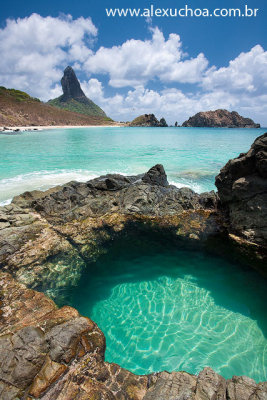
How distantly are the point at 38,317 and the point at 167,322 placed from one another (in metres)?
3.38

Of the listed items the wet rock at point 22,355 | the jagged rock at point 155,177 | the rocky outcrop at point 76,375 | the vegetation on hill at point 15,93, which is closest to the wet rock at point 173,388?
the rocky outcrop at point 76,375

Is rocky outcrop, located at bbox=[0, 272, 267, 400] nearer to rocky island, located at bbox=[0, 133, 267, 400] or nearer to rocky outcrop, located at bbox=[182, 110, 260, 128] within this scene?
rocky island, located at bbox=[0, 133, 267, 400]

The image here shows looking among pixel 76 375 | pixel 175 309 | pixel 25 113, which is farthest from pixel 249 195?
pixel 25 113

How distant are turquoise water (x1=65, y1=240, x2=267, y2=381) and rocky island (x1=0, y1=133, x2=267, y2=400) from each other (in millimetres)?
683

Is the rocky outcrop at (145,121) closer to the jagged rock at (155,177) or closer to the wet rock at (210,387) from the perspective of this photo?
the jagged rock at (155,177)

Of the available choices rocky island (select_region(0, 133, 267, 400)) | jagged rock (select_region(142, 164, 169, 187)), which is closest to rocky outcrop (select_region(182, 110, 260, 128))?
jagged rock (select_region(142, 164, 169, 187))

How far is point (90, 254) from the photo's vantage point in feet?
24.5

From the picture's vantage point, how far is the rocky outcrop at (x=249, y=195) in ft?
23.5

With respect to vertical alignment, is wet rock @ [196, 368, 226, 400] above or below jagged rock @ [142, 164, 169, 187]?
below

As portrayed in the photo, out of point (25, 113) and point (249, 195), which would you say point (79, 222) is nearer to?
point (249, 195)

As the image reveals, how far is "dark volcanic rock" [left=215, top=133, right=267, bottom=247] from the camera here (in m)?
7.18

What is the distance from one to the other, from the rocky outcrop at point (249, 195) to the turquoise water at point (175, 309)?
1306mm

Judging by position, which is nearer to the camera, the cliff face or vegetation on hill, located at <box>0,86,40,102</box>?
the cliff face

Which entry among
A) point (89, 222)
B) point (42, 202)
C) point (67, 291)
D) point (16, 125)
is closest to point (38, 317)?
point (67, 291)
